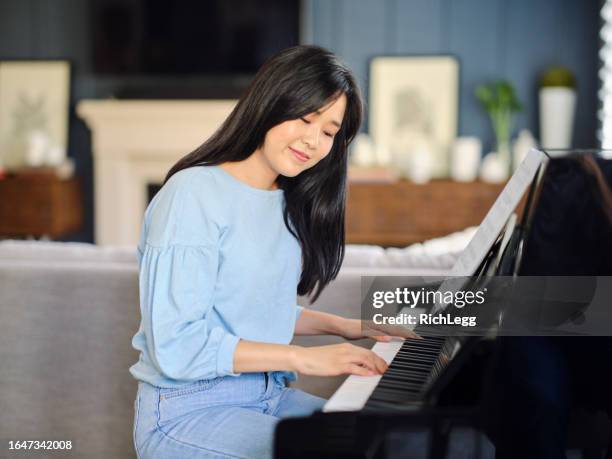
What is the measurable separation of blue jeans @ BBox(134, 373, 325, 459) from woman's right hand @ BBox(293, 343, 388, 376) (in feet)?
0.40

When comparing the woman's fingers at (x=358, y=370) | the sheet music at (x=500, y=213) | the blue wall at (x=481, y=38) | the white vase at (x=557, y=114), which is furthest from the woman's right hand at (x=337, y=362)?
the blue wall at (x=481, y=38)

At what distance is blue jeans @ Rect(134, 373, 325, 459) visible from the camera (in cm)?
132

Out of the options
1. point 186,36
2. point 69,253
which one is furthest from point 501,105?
point 69,253

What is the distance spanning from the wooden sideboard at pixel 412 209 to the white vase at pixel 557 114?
0.52m

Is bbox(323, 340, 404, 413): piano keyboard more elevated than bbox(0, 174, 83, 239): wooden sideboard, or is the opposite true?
bbox(323, 340, 404, 413): piano keyboard

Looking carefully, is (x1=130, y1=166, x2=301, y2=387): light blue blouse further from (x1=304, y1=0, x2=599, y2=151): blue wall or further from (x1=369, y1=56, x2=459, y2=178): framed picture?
(x1=304, y1=0, x2=599, y2=151): blue wall

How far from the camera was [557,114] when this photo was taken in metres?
5.04

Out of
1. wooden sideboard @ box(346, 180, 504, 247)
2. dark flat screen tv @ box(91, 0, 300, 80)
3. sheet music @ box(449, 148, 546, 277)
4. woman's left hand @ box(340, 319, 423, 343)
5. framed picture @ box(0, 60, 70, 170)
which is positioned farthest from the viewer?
framed picture @ box(0, 60, 70, 170)

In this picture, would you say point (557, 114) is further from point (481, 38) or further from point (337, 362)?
point (337, 362)

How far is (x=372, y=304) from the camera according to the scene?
1632mm

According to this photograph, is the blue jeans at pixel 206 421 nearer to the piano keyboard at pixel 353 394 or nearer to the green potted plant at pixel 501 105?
the piano keyboard at pixel 353 394

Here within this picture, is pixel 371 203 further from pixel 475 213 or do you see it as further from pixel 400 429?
pixel 400 429

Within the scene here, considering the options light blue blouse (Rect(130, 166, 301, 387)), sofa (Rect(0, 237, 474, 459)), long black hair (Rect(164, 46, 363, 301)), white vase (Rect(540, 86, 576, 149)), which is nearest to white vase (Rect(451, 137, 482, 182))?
white vase (Rect(540, 86, 576, 149))

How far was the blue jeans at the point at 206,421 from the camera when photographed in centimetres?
132
